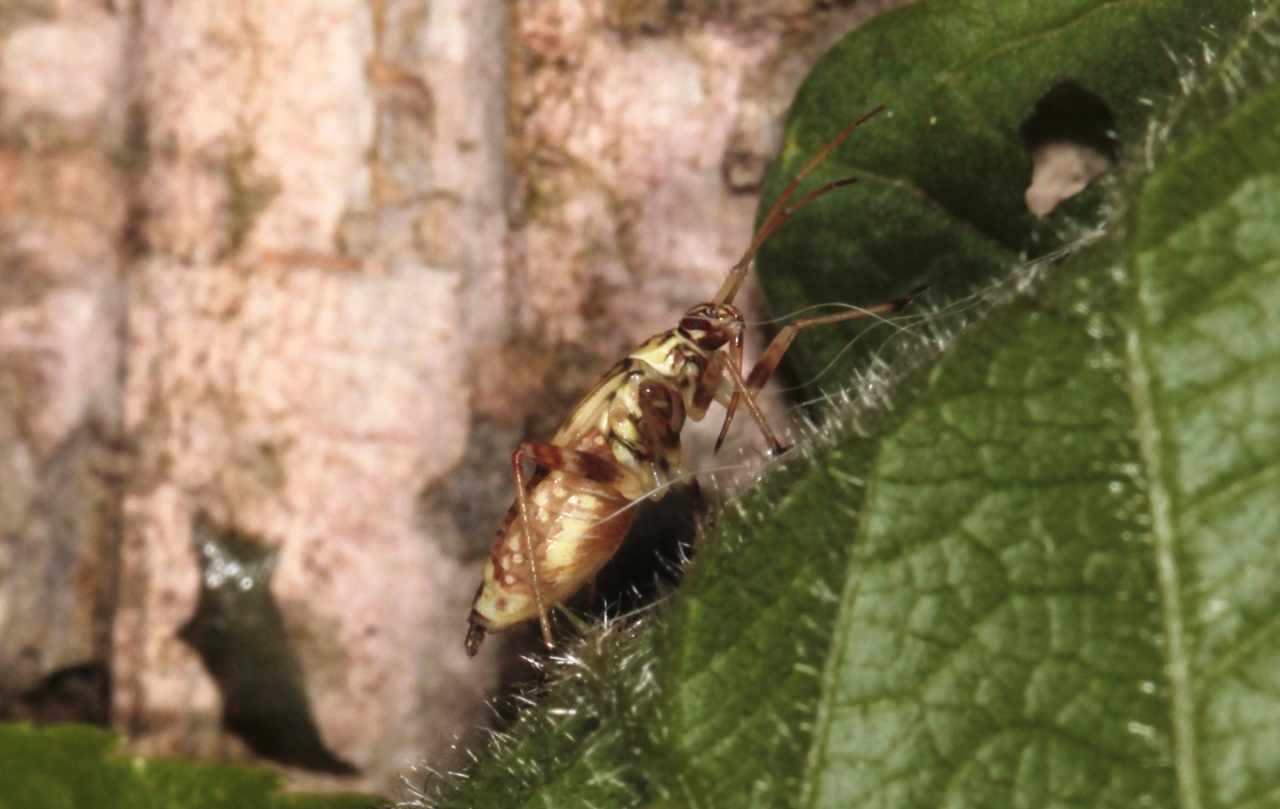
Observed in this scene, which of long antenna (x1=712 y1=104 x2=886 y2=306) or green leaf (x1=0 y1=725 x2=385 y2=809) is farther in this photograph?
long antenna (x1=712 y1=104 x2=886 y2=306)

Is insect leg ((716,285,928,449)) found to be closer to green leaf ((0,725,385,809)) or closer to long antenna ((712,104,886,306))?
long antenna ((712,104,886,306))

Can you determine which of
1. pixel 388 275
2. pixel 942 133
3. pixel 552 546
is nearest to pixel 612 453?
pixel 552 546

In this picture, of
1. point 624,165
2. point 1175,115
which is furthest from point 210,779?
point 1175,115

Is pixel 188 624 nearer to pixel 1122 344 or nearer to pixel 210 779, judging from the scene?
pixel 210 779

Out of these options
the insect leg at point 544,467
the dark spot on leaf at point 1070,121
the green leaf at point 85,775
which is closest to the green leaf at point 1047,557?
the dark spot on leaf at point 1070,121

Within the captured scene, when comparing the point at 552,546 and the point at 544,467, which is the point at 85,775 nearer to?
the point at 552,546

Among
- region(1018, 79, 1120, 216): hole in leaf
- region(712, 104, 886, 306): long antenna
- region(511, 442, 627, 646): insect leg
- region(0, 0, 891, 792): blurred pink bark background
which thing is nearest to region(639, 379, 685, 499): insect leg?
region(511, 442, 627, 646): insect leg

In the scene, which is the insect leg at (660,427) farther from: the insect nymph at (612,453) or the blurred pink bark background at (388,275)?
the blurred pink bark background at (388,275)
